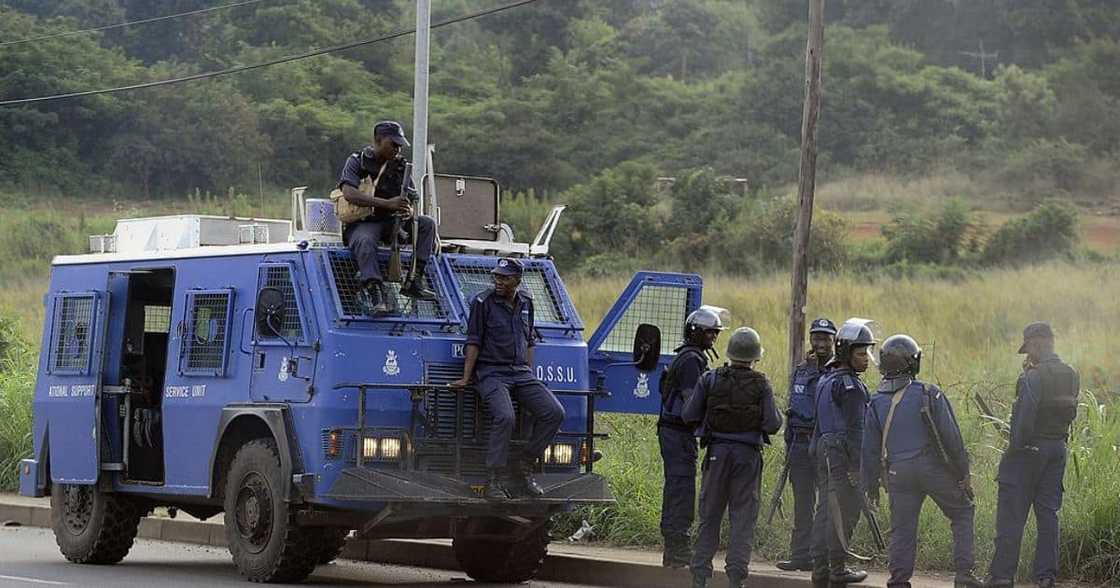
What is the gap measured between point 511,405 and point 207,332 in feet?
8.89

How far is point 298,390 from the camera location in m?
12.2

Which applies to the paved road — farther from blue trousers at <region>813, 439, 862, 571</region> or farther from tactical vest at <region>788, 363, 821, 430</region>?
blue trousers at <region>813, 439, 862, 571</region>

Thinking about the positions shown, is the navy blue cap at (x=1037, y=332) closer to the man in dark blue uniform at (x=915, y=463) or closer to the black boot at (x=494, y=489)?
the man in dark blue uniform at (x=915, y=463)

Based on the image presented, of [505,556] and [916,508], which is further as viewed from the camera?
[505,556]

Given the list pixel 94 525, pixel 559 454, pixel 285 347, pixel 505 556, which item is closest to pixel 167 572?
pixel 94 525

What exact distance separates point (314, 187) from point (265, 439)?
136 feet

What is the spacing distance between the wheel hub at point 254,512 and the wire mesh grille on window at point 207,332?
1.05m

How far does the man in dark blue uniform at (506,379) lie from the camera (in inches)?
476

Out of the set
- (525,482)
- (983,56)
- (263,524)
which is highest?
(983,56)

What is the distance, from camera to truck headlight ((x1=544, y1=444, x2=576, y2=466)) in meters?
12.8

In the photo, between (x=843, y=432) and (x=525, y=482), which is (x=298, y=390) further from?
(x=843, y=432)

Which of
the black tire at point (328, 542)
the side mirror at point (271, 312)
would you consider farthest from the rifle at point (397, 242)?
the black tire at point (328, 542)

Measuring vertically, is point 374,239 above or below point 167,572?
above

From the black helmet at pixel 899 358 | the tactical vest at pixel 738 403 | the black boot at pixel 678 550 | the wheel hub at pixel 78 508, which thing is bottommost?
the black boot at pixel 678 550
